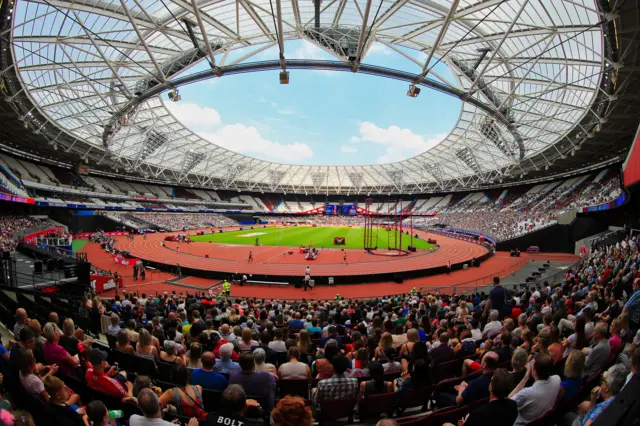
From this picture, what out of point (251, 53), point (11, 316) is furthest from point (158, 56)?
point (11, 316)

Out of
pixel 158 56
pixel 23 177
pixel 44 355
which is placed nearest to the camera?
pixel 44 355

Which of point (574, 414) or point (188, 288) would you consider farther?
point (188, 288)

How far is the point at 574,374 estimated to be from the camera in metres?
4.06

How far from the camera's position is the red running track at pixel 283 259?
26672 millimetres

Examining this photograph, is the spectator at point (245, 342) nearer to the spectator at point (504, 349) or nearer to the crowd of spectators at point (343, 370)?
the crowd of spectators at point (343, 370)

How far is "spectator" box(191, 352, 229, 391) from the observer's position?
449 cm

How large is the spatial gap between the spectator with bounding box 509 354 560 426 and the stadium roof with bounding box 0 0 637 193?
15.5 m

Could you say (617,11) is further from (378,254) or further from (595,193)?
(595,193)

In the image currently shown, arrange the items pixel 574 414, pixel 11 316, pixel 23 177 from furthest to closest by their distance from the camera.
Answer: pixel 23 177 → pixel 11 316 → pixel 574 414

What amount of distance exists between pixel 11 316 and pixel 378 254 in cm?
3037

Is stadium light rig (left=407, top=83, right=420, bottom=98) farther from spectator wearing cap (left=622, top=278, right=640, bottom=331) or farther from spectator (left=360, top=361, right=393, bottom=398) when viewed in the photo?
spectator (left=360, top=361, right=393, bottom=398)

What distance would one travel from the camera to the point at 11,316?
25.5 feet

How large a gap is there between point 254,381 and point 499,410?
2905 millimetres

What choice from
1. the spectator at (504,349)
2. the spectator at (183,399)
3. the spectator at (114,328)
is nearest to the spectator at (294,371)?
the spectator at (183,399)
